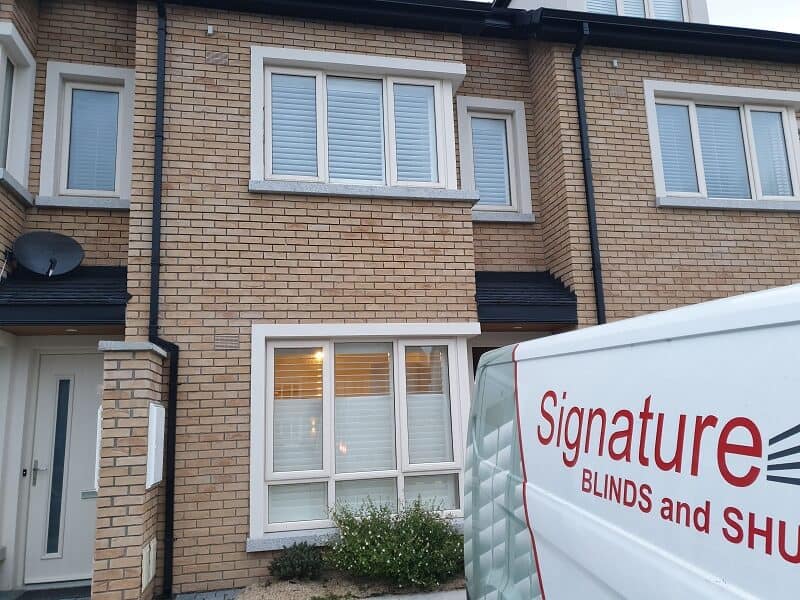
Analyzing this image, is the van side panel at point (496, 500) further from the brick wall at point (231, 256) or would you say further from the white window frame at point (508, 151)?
the white window frame at point (508, 151)

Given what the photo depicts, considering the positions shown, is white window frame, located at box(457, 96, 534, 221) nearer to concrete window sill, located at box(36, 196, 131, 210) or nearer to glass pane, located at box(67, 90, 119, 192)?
concrete window sill, located at box(36, 196, 131, 210)

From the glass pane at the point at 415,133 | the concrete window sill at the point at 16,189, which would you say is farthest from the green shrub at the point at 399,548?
the concrete window sill at the point at 16,189

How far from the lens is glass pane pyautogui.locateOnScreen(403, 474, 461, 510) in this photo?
20.6ft

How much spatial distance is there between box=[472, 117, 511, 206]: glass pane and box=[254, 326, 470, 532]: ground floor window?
237 cm

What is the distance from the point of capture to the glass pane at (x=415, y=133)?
7.00m


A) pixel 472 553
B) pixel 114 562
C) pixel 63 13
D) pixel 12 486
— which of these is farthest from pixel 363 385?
pixel 63 13

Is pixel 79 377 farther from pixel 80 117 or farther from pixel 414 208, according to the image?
pixel 414 208

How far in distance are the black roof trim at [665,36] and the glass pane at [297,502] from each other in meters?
5.97

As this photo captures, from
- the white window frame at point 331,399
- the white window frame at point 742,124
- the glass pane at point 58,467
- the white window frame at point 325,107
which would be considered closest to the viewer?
the white window frame at point 331,399

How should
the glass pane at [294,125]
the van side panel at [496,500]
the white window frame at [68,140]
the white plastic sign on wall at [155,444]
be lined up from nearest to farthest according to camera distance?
the van side panel at [496,500]
the white plastic sign on wall at [155,444]
the glass pane at [294,125]
the white window frame at [68,140]

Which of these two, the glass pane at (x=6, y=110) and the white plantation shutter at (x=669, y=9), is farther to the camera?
the white plantation shutter at (x=669, y=9)

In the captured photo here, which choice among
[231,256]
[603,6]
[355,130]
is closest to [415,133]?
[355,130]

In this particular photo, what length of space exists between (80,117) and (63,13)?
1185mm

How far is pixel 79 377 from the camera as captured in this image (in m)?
6.77
